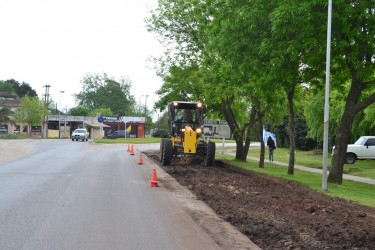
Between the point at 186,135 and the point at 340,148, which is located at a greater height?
the point at 186,135

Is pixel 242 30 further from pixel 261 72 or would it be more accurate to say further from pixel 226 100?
pixel 226 100

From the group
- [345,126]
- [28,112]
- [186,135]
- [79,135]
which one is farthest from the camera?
[28,112]

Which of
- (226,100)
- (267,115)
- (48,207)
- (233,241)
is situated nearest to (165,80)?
(226,100)

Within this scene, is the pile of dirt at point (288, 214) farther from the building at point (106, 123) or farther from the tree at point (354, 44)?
the building at point (106, 123)

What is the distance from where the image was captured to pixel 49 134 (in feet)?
311

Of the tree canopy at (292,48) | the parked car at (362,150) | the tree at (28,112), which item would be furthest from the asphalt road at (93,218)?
the tree at (28,112)

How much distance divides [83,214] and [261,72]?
9630mm

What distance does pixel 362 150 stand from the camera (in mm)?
29547

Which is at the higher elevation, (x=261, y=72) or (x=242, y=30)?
(x=242, y=30)

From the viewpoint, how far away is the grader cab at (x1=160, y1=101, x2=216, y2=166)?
2400cm

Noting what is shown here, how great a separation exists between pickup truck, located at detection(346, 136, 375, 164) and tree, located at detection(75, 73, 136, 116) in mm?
114484

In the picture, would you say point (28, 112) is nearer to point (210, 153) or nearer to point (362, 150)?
point (210, 153)

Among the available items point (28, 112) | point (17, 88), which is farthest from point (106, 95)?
point (28, 112)

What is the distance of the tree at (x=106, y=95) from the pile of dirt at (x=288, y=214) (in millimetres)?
126744
